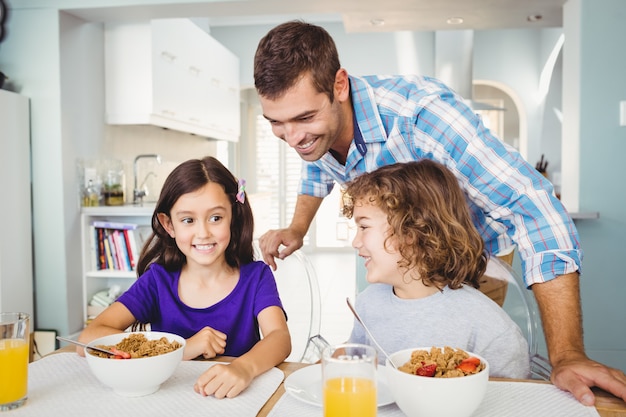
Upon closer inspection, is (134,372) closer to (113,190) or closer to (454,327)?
(454,327)

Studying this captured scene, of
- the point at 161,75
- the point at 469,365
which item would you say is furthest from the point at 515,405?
the point at 161,75

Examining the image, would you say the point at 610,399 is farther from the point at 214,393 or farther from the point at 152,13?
the point at 152,13

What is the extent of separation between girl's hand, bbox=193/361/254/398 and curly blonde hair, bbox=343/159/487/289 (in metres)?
0.50

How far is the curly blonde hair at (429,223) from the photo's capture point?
1296 millimetres

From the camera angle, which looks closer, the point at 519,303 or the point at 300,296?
the point at 519,303

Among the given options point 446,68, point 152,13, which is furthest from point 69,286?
point 446,68

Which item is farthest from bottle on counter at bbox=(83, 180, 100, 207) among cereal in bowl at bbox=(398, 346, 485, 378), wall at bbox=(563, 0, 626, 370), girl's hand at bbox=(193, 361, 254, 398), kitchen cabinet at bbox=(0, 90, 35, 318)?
cereal in bowl at bbox=(398, 346, 485, 378)

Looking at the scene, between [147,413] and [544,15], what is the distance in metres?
3.48

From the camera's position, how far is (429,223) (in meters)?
1.30

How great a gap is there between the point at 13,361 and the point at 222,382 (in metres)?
0.32

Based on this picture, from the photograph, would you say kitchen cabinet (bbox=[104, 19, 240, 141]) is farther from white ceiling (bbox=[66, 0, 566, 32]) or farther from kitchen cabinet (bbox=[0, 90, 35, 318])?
kitchen cabinet (bbox=[0, 90, 35, 318])

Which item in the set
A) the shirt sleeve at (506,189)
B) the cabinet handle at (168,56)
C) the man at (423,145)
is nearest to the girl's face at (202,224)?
the man at (423,145)

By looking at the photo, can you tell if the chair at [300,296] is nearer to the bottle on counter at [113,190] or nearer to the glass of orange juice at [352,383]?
the glass of orange juice at [352,383]

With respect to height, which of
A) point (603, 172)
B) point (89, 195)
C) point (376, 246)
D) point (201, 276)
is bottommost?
point (201, 276)
